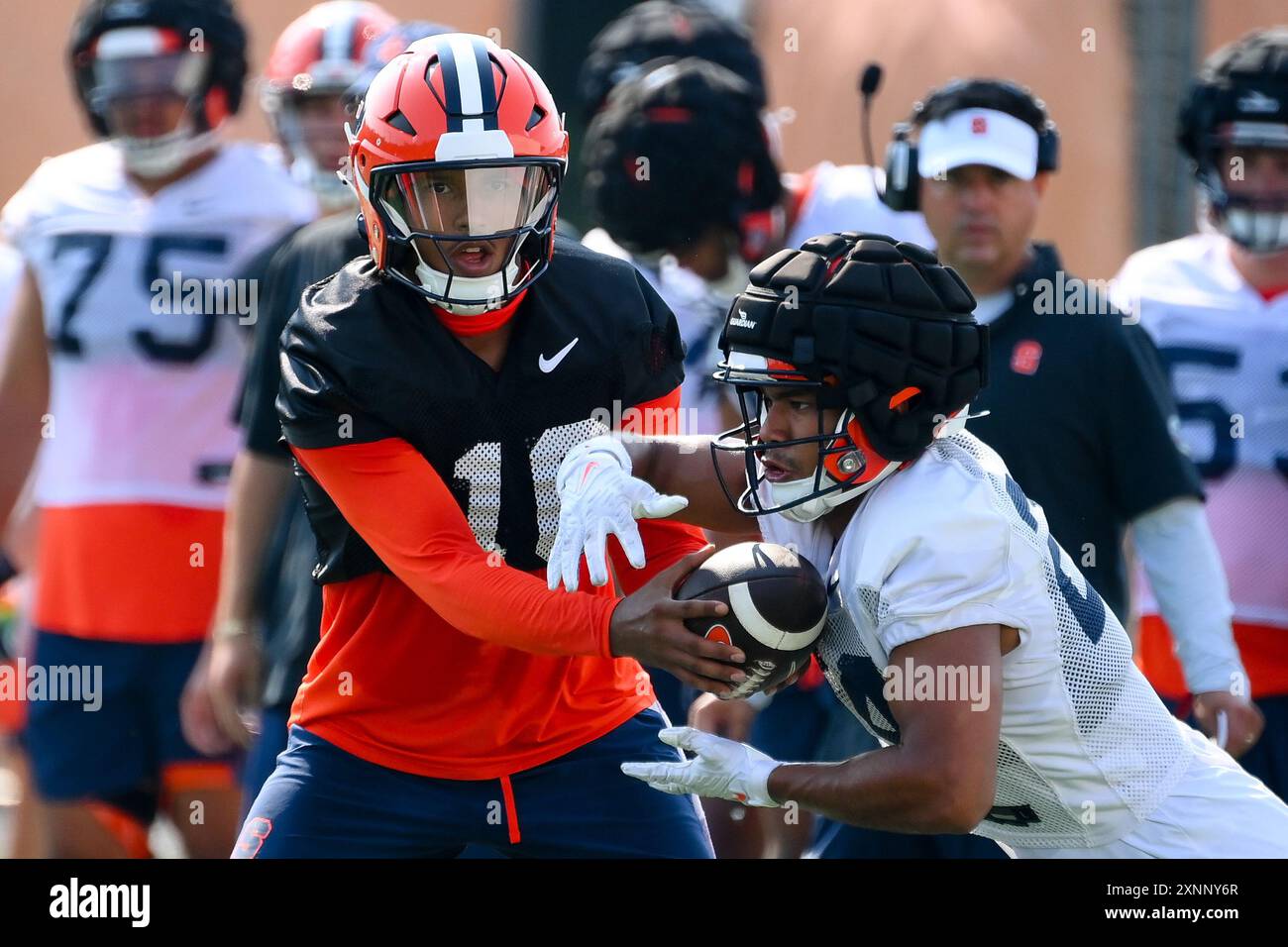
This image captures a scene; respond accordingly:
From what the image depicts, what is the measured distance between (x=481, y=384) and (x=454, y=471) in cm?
15

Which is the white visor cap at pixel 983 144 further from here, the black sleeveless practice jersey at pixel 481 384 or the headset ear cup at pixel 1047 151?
the black sleeveless practice jersey at pixel 481 384

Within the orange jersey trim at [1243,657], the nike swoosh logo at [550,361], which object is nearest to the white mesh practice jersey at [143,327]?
the nike swoosh logo at [550,361]

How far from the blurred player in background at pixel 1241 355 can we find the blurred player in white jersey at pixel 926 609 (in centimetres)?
163

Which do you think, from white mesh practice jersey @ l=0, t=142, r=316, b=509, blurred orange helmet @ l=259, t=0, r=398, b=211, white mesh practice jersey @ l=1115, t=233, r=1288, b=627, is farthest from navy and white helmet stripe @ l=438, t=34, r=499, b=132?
white mesh practice jersey @ l=1115, t=233, r=1288, b=627

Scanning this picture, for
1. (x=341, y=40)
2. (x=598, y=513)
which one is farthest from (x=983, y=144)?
(x=341, y=40)

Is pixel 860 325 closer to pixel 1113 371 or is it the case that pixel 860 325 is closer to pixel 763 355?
pixel 763 355

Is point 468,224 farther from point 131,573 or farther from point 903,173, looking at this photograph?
point 131,573

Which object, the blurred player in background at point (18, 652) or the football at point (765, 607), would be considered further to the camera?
the blurred player in background at point (18, 652)

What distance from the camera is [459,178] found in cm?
333

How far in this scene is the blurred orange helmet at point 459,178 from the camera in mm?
3299

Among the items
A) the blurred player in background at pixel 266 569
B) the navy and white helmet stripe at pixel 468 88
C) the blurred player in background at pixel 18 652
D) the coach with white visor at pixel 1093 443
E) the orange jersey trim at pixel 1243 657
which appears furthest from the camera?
the blurred player in background at pixel 18 652

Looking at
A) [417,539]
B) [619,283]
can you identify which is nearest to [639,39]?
[619,283]

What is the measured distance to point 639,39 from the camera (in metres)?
6.21

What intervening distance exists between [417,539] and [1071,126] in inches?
197
